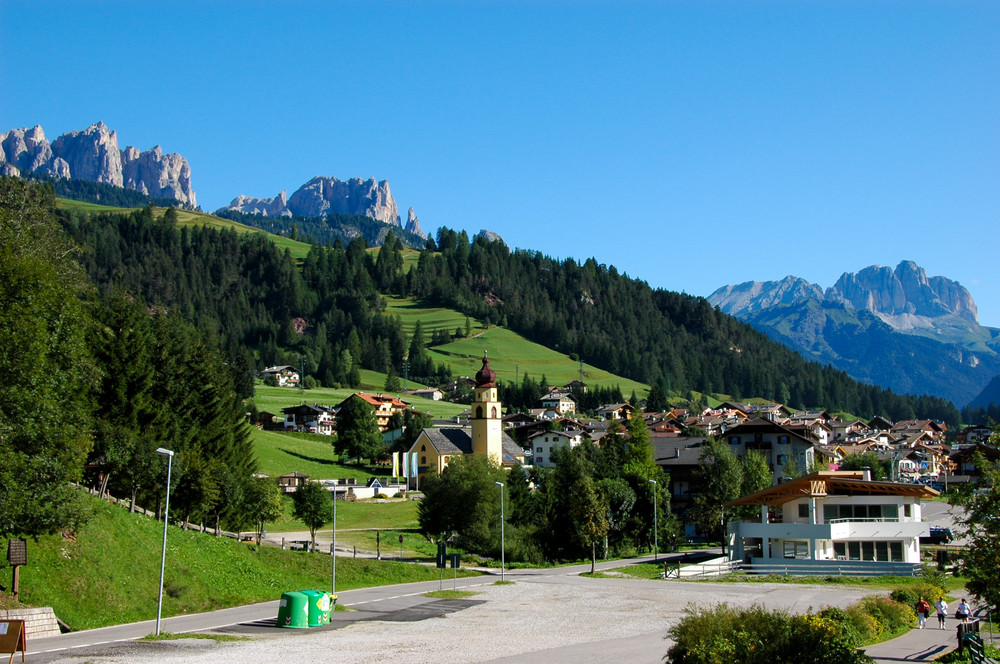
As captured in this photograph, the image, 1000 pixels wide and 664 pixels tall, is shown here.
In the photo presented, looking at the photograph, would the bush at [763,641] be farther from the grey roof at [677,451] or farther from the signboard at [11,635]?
the grey roof at [677,451]

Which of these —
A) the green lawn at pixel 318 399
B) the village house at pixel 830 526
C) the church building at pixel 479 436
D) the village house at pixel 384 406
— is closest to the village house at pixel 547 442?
the church building at pixel 479 436

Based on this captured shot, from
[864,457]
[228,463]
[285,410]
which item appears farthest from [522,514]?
[285,410]

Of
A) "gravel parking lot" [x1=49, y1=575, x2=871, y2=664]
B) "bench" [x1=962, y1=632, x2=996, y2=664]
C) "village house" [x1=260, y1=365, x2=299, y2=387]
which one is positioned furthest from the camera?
"village house" [x1=260, y1=365, x2=299, y2=387]

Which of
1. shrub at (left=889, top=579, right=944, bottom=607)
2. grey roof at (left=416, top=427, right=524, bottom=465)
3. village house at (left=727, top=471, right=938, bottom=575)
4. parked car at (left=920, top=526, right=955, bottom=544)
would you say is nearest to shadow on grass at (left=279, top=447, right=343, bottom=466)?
grey roof at (left=416, top=427, right=524, bottom=465)

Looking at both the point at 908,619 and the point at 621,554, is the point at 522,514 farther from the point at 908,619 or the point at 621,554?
the point at 908,619

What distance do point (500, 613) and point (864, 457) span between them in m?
87.2

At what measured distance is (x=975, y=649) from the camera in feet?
80.4

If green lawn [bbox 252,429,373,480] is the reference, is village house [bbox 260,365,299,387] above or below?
above

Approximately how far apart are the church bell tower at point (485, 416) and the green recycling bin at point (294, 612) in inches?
3006

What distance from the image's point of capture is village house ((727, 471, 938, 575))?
55500 mm

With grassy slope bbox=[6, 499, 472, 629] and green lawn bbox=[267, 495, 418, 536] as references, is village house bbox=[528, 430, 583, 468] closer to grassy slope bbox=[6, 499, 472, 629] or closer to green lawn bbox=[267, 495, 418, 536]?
green lawn bbox=[267, 495, 418, 536]

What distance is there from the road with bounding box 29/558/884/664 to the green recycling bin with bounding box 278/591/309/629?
0.57 m

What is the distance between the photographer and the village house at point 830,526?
55500 millimetres

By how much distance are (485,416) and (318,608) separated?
7677cm
